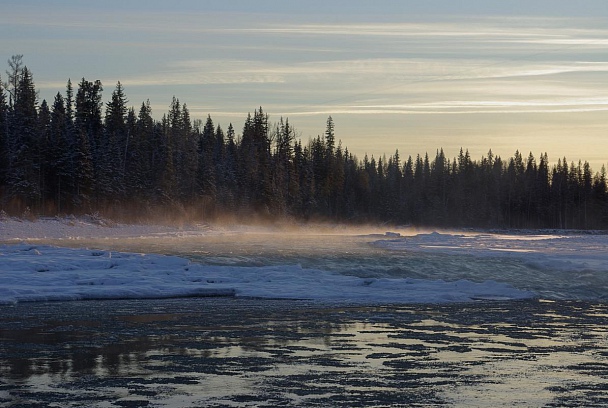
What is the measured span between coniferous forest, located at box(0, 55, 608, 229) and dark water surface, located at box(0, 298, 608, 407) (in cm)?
6144

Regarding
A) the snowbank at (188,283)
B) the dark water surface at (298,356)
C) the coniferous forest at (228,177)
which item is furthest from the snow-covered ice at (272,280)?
the coniferous forest at (228,177)

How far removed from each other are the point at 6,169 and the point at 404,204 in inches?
3780

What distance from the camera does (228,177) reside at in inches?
4510

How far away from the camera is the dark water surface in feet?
31.3

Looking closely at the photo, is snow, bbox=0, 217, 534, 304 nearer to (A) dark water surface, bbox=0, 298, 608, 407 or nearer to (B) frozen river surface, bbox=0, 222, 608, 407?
(B) frozen river surface, bbox=0, 222, 608, 407

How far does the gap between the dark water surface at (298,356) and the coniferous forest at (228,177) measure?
2419 inches

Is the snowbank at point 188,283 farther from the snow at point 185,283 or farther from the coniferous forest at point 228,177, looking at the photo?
the coniferous forest at point 228,177

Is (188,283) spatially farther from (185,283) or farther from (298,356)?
(298,356)

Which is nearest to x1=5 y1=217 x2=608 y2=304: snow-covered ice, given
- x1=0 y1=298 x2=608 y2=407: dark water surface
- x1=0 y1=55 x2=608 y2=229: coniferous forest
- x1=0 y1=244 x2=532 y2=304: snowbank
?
x1=0 y1=244 x2=532 y2=304: snowbank

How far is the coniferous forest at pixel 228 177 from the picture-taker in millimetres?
81062

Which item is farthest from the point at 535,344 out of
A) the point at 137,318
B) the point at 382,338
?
the point at 137,318

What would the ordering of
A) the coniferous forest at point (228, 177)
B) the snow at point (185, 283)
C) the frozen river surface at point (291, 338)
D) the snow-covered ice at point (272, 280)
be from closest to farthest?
the frozen river surface at point (291, 338)
the snow at point (185, 283)
the snow-covered ice at point (272, 280)
the coniferous forest at point (228, 177)

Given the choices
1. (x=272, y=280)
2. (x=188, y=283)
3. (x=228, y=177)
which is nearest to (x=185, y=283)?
(x=188, y=283)

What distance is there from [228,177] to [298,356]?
103m
